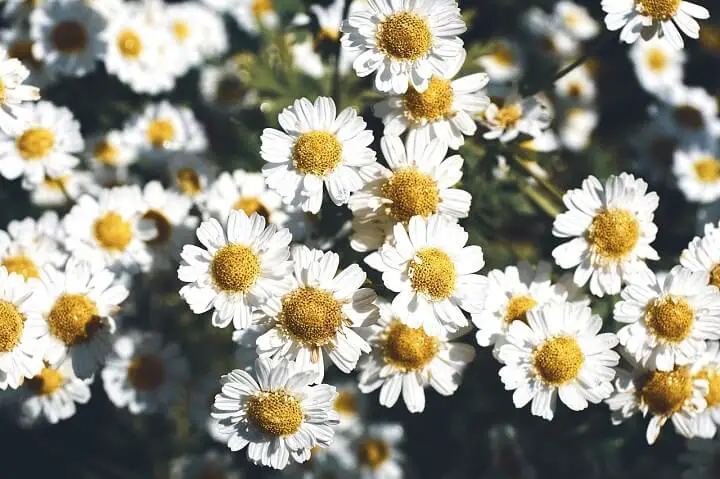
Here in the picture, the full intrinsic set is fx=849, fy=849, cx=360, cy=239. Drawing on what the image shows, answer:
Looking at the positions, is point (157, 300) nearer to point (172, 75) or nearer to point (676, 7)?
point (172, 75)

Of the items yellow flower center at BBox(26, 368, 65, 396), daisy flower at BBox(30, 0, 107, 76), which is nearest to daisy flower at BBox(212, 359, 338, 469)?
yellow flower center at BBox(26, 368, 65, 396)

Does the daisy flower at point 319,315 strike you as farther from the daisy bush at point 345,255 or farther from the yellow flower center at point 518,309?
the yellow flower center at point 518,309

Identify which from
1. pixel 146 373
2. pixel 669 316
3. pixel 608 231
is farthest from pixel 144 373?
pixel 669 316

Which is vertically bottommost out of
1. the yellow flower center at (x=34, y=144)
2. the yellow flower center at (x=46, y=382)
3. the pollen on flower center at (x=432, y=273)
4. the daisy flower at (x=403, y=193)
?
the yellow flower center at (x=46, y=382)

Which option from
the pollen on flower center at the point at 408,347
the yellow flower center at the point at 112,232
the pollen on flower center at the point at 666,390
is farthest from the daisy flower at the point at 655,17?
the yellow flower center at the point at 112,232

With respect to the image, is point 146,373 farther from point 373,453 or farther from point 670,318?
point 670,318

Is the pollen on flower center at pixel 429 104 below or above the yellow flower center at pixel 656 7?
below
